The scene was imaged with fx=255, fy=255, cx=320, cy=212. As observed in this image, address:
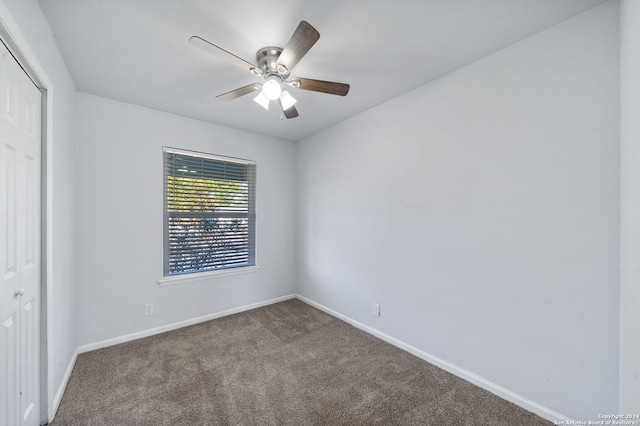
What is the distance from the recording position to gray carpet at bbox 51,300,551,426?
1.66 m

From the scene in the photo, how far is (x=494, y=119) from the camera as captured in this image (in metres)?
1.87

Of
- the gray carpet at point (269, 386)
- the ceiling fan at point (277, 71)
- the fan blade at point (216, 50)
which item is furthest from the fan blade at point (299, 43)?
the gray carpet at point (269, 386)

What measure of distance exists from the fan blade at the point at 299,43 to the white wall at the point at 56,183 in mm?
1256

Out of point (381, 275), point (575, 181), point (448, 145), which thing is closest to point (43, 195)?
point (381, 275)

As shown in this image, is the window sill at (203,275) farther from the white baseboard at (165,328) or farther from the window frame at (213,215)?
the white baseboard at (165,328)

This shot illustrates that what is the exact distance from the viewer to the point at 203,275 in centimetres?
310

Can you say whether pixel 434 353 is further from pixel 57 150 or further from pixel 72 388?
pixel 57 150

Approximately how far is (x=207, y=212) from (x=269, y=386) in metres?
2.07

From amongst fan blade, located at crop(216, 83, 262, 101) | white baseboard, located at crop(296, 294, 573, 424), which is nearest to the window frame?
fan blade, located at crop(216, 83, 262, 101)

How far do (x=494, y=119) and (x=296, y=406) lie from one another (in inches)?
97.7

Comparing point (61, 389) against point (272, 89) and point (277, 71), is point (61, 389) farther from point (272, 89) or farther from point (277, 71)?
point (277, 71)

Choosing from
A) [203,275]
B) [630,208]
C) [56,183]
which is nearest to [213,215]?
[203,275]

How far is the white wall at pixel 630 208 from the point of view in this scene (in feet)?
3.55

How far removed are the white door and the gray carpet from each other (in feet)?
1.60
